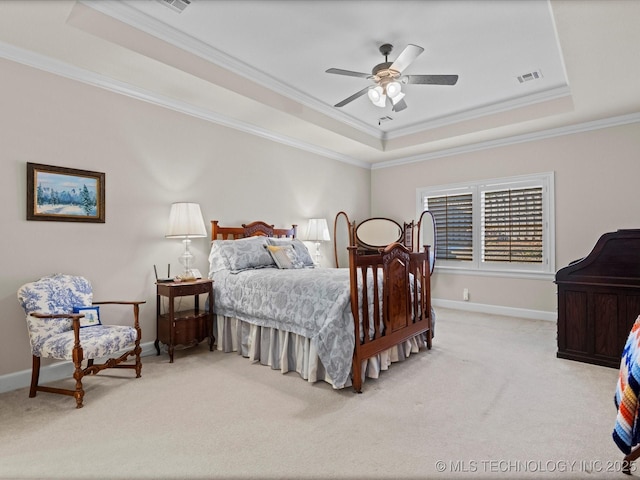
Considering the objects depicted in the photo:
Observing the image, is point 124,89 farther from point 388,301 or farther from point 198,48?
point 388,301

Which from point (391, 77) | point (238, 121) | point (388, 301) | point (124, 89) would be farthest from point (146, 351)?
point (391, 77)

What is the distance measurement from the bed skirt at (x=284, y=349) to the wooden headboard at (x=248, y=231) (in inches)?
40.0

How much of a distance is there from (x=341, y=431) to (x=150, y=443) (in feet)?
3.65

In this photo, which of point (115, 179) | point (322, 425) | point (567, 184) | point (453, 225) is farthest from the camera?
point (453, 225)

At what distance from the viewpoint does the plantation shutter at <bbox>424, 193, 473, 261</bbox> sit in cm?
572

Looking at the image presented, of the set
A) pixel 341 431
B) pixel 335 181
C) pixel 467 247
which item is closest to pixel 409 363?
pixel 341 431

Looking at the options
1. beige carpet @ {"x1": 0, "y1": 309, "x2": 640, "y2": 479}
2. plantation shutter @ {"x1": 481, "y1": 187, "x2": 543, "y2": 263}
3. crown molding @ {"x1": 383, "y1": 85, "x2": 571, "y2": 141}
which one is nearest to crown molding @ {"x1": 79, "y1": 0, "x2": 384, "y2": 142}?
crown molding @ {"x1": 383, "y1": 85, "x2": 571, "y2": 141}

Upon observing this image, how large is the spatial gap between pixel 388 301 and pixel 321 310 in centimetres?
60

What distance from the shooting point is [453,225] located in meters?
5.89

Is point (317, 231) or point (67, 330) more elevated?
point (317, 231)

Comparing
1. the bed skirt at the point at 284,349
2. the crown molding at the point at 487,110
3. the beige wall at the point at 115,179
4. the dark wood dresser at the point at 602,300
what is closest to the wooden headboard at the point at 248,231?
the beige wall at the point at 115,179

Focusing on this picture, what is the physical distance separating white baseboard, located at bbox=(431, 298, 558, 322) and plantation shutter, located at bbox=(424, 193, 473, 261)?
0.75 meters

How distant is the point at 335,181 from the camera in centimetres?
615

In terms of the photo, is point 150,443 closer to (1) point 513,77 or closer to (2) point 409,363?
(2) point 409,363
